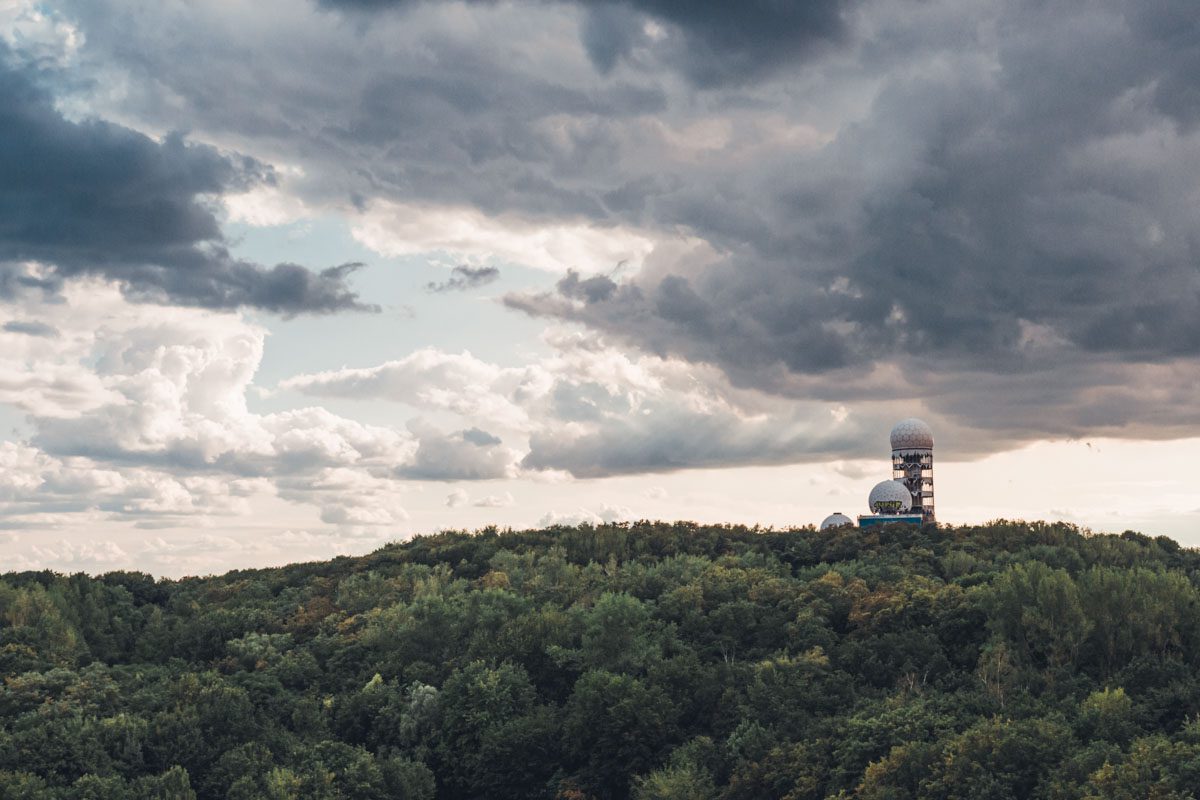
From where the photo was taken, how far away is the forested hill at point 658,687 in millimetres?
76750

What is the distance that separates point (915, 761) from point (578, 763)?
28417 mm

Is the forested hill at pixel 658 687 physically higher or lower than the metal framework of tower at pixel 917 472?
lower

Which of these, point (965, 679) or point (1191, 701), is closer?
point (1191, 701)

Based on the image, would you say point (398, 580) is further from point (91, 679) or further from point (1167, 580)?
point (1167, 580)

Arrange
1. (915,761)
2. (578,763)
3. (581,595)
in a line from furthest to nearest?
(581,595) → (578,763) → (915,761)

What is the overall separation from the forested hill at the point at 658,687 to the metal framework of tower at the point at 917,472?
13.4m

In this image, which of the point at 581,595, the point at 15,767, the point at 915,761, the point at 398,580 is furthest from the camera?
the point at 398,580

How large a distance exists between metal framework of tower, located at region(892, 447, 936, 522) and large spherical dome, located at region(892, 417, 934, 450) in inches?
13.4

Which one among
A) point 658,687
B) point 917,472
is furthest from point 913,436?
point 658,687

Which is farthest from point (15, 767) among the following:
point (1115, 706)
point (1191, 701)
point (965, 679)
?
point (1191, 701)

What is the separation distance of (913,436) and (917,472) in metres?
5.35

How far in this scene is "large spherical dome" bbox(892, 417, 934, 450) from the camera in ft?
451

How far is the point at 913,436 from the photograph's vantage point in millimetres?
137500

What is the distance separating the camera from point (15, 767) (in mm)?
84188
